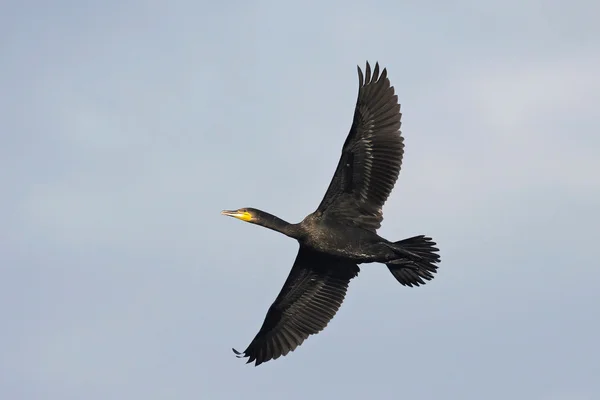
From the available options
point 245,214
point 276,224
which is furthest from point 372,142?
point 245,214

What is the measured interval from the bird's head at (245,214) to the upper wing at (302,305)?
1088mm

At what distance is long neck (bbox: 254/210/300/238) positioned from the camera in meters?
19.1

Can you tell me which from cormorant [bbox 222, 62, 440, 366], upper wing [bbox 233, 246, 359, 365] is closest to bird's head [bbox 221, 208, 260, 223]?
cormorant [bbox 222, 62, 440, 366]

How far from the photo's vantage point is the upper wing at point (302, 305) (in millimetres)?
20141

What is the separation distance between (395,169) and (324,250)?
152 centimetres

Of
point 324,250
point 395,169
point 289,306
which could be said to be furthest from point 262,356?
point 395,169

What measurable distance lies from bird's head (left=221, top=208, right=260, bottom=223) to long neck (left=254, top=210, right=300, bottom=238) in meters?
0.05

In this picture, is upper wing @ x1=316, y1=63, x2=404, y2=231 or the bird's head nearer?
upper wing @ x1=316, y1=63, x2=404, y2=231

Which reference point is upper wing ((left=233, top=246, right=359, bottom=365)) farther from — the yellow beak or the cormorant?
the yellow beak

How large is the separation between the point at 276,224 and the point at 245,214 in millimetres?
482

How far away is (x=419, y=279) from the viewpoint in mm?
19062

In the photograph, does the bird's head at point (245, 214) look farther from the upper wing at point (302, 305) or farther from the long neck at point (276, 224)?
the upper wing at point (302, 305)

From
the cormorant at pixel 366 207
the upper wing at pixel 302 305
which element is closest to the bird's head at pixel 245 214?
the cormorant at pixel 366 207

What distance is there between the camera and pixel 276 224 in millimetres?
19156
